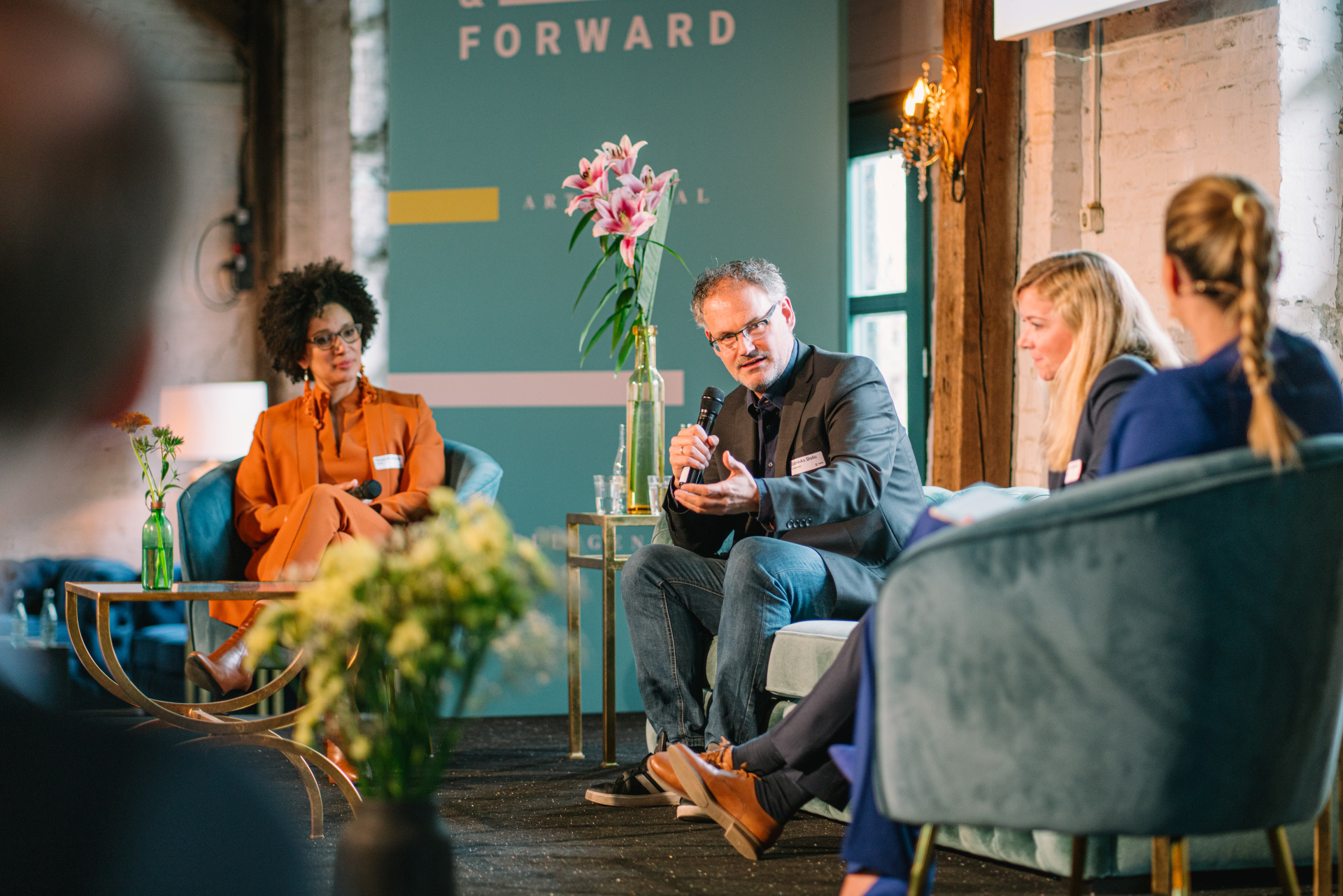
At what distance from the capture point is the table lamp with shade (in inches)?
180

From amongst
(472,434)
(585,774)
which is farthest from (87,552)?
(585,774)

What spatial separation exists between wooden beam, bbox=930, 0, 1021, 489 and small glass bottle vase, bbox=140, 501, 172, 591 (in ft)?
8.15

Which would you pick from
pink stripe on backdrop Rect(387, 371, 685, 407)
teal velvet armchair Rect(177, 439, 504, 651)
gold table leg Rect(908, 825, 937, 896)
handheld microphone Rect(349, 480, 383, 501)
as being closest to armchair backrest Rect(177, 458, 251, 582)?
teal velvet armchair Rect(177, 439, 504, 651)

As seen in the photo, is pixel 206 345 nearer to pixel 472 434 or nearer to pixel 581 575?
pixel 472 434

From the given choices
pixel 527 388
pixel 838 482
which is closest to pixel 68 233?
pixel 527 388

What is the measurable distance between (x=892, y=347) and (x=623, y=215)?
1655 mm

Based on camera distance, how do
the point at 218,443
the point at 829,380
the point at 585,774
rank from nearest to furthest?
the point at 829,380, the point at 585,774, the point at 218,443

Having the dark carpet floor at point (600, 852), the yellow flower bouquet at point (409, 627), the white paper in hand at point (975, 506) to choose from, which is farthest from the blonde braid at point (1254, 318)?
the dark carpet floor at point (600, 852)

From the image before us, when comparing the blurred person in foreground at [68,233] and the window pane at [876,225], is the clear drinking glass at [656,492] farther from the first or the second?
the blurred person in foreground at [68,233]

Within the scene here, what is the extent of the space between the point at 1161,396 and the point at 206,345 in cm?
445

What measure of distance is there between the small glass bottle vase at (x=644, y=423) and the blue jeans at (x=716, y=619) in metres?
0.35

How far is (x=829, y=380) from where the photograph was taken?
2930 millimetres

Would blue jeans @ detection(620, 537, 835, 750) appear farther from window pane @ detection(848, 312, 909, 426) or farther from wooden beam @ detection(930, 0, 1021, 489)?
window pane @ detection(848, 312, 909, 426)

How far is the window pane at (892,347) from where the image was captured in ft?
15.1
